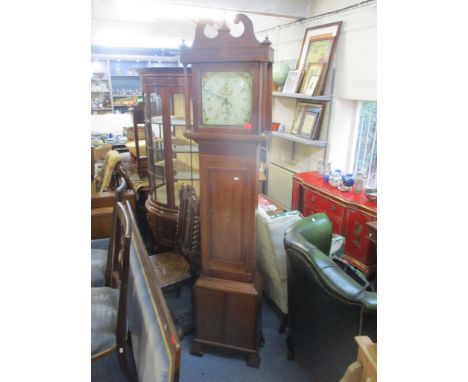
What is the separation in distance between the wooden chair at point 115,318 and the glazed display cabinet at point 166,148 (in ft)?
2.79

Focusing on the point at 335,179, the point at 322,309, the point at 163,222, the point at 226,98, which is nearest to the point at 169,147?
the point at 163,222

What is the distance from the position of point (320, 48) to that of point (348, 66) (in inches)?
15.4

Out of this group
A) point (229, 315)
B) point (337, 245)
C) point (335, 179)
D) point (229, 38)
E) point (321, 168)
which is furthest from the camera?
point (321, 168)

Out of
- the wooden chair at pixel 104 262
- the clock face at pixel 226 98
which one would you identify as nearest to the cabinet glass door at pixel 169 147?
the wooden chair at pixel 104 262

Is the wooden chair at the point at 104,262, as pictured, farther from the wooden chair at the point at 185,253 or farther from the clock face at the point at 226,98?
the clock face at the point at 226,98

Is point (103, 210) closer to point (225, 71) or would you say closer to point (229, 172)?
point (229, 172)

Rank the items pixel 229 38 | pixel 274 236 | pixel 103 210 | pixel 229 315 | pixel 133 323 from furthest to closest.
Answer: pixel 103 210 < pixel 274 236 < pixel 229 315 < pixel 133 323 < pixel 229 38

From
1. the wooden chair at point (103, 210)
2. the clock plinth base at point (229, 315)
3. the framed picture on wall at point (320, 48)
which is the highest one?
the framed picture on wall at point (320, 48)

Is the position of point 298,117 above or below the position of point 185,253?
above

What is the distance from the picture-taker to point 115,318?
1.52 meters

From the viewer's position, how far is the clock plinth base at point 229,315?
170cm
